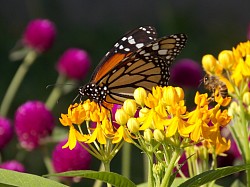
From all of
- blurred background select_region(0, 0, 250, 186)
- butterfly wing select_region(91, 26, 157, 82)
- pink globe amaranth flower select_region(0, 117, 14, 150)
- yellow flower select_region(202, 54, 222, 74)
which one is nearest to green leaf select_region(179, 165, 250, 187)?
yellow flower select_region(202, 54, 222, 74)

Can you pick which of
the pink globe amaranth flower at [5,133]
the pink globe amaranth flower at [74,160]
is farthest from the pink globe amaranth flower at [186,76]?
the pink globe amaranth flower at [74,160]

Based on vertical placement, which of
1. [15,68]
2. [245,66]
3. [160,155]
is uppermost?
[15,68]

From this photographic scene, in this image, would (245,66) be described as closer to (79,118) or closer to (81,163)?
(79,118)

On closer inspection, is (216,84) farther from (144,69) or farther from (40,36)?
(40,36)

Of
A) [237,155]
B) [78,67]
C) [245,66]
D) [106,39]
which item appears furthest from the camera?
[106,39]

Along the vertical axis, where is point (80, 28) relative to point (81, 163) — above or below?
above

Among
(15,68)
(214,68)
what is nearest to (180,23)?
(15,68)

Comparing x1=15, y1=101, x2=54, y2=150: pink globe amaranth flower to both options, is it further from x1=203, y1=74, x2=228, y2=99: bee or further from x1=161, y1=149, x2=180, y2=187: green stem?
x1=161, y1=149, x2=180, y2=187: green stem

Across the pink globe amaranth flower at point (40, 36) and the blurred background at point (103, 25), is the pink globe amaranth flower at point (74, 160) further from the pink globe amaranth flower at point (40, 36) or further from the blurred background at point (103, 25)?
the blurred background at point (103, 25)
